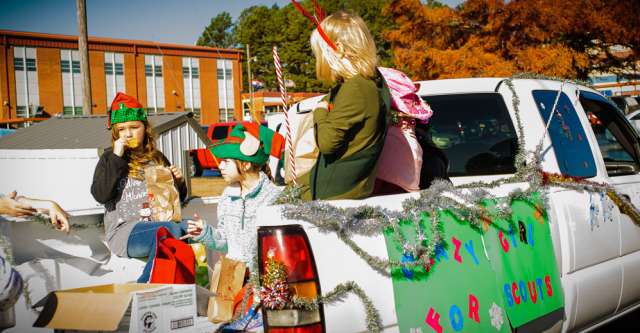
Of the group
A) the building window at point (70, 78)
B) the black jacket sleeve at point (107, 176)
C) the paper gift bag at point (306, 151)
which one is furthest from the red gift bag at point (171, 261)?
the building window at point (70, 78)

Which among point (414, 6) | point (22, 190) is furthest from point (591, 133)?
point (414, 6)

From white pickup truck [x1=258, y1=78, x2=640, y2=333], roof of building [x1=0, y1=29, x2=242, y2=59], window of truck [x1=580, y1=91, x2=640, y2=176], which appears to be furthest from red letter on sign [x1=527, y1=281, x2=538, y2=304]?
roof of building [x1=0, y1=29, x2=242, y2=59]

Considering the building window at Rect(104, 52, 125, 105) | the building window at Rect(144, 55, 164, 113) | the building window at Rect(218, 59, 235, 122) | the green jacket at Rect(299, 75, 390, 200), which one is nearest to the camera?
the green jacket at Rect(299, 75, 390, 200)

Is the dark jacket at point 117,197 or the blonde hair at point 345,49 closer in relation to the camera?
the blonde hair at point 345,49

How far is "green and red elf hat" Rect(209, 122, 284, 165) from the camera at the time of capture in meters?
3.48

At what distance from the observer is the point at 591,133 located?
161 inches

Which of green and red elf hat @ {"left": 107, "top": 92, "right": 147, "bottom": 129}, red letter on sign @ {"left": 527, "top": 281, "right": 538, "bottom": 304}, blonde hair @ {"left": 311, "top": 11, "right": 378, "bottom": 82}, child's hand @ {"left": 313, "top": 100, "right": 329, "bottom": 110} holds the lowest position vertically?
red letter on sign @ {"left": 527, "top": 281, "right": 538, "bottom": 304}

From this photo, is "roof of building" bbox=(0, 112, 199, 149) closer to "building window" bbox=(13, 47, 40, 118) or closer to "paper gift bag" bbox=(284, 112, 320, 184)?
"paper gift bag" bbox=(284, 112, 320, 184)

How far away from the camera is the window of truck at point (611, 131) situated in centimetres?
438

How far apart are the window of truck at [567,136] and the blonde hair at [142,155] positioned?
8.36 feet

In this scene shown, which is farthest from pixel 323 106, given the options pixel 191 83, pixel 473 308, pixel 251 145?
pixel 191 83

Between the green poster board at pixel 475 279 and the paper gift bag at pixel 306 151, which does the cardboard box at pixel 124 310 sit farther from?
the green poster board at pixel 475 279

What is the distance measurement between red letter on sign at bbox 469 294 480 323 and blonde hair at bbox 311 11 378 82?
1128mm

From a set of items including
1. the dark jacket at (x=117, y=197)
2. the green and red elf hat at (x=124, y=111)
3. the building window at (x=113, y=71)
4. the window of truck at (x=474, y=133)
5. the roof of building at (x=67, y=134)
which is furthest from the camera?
the building window at (x=113, y=71)
